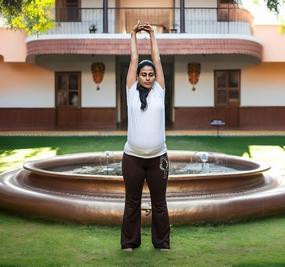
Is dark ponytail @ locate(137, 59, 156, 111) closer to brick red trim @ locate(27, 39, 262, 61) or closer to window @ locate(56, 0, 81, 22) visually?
brick red trim @ locate(27, 39, 262, 61)

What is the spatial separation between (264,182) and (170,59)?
50.3ft

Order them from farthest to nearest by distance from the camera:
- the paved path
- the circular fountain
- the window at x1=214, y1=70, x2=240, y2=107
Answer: the window at x1=214, y1=70, x2=240, y2=107, the paved path, the circular fountain

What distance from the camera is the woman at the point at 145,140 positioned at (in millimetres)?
4684

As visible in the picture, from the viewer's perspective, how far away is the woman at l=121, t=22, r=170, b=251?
4.68m

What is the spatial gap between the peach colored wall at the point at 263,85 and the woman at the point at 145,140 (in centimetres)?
1812

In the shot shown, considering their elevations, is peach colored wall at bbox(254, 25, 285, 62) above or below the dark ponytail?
above

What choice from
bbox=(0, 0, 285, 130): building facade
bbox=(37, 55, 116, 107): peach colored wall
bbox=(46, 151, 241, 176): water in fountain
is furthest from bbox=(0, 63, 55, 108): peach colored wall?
bbox=(46, 151, 241, 176): water in fountain

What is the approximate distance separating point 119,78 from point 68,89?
2270mm

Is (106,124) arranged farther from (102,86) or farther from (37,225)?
(37,225)

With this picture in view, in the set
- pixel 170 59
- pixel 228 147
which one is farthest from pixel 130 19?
pixel 228 147

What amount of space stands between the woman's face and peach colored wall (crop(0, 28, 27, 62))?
17.1m

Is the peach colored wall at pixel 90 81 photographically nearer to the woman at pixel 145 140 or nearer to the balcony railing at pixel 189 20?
the balcony railing at pixel 189 20

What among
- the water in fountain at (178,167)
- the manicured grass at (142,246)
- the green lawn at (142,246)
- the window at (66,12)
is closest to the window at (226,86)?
the window at (66,12)

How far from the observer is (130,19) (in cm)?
2302
